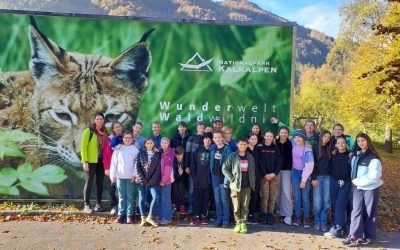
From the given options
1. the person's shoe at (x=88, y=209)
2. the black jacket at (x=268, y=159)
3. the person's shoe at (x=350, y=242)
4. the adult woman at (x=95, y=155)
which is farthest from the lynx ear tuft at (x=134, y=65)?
the person's shoe at (x=350, y=242)

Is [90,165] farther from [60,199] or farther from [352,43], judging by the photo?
[352,43]

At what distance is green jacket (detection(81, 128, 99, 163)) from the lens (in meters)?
6.92

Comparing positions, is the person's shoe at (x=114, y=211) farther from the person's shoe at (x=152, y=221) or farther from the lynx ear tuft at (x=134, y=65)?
the lynx ear tuft at (x=134, y=65)

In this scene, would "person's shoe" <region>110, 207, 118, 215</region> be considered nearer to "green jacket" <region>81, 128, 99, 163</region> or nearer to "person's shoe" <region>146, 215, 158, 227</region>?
"person's shoe" <region>146, 215, 158, 227</region>

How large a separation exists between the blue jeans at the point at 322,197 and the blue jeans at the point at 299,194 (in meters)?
0.15

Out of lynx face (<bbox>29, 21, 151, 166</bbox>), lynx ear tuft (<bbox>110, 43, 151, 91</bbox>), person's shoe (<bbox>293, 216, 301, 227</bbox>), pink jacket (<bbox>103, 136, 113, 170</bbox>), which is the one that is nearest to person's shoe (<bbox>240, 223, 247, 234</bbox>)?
person's shoe (<bbox>293, 216, 301, 227</bbox>)

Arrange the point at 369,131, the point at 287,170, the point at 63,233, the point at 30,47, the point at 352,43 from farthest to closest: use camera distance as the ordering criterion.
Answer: the point at 352,43 → the point at 369,131 → the point at 30,47 → the point at 287,170 → the point at 63,233

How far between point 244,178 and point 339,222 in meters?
1.79

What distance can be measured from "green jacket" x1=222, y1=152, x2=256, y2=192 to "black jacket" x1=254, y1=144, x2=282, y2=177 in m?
0.33

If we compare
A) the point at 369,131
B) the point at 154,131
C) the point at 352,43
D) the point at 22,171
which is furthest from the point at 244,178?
the point at 352,43

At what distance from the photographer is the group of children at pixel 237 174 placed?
645 cm

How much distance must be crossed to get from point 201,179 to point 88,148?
2270mm

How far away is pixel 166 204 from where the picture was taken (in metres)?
6.75

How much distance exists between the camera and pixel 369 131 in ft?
86.8
